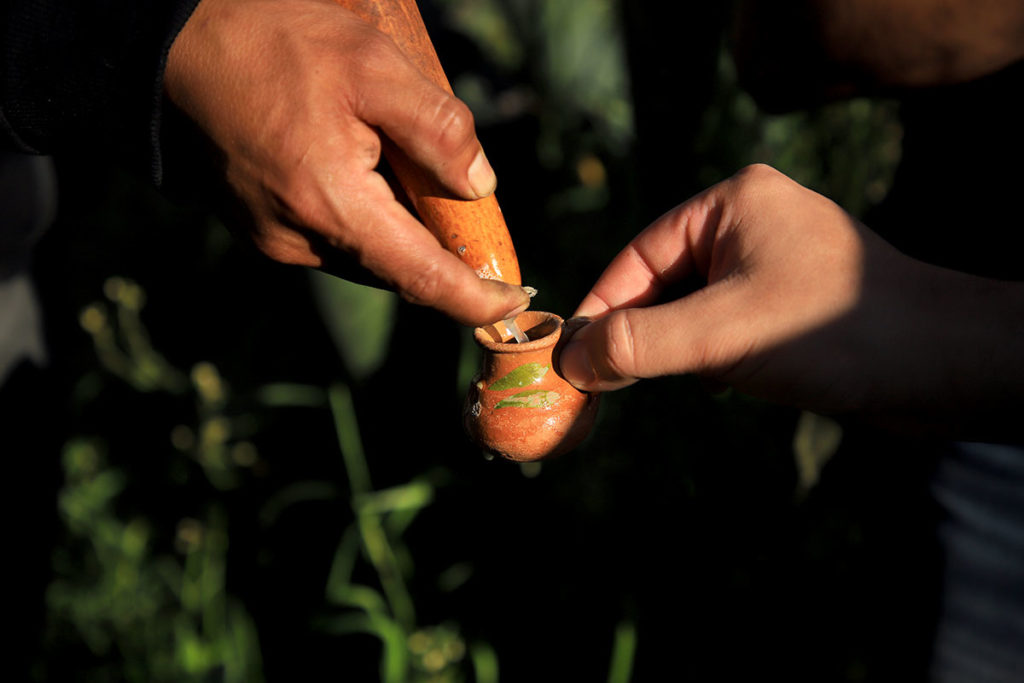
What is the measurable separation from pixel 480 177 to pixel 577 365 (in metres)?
0.26

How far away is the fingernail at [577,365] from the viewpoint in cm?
97

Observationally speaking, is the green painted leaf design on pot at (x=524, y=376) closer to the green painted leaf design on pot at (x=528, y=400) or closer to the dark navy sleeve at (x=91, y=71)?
the green painted leaf design on pot at (x=528, y=400)

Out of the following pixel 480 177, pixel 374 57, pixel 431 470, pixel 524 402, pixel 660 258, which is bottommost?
pixel 431 470

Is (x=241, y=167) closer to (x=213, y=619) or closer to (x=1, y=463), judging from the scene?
(x=213, y=619)

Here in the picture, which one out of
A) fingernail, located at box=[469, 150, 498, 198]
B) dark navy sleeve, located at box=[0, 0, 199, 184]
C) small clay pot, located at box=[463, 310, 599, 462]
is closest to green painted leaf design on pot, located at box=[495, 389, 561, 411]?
small clay pot, located at box=[463, 310, 599, 462]

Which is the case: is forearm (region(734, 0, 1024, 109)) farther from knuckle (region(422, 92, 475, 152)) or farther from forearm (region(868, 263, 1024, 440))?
knuckle (region(422, 92, 475, 152))

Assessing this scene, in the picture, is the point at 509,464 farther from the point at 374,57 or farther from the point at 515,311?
the point at 374,57

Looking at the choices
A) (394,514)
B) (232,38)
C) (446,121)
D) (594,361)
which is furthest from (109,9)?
(394,514)

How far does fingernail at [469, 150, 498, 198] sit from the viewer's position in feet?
3.03

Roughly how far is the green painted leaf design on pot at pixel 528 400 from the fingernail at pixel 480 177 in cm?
25

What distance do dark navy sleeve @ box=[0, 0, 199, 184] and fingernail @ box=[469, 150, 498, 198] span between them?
38cm

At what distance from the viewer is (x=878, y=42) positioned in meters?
0.99

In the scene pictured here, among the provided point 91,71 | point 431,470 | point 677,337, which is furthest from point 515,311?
point 431,470

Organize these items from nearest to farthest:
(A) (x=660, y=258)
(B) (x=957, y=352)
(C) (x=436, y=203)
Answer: (B) (x=957, y=352)
(C) (x=436, y=203)
(A) (x=660, y=258)
